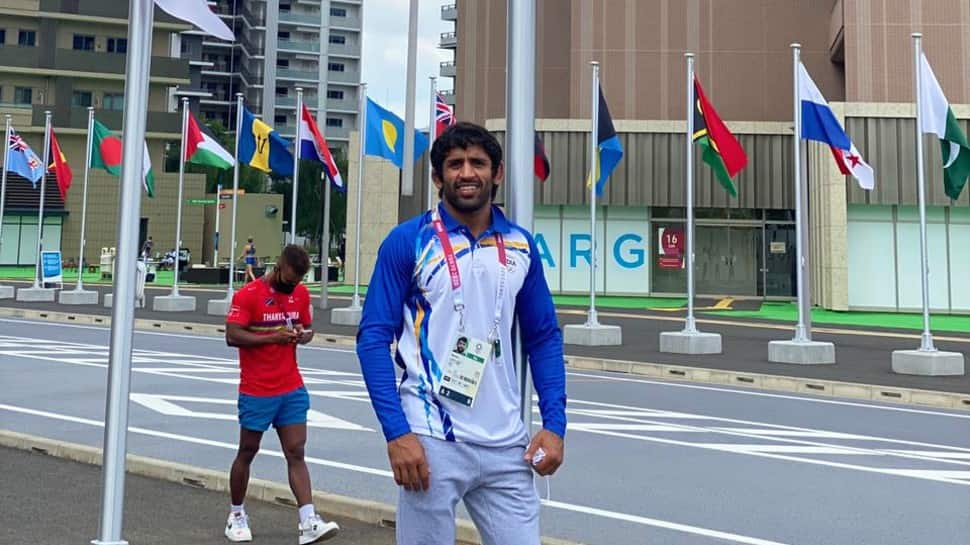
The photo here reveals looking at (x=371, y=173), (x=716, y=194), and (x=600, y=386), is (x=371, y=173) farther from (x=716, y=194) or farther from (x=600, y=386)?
(x=600, y=386)

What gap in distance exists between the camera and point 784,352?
19250 mm

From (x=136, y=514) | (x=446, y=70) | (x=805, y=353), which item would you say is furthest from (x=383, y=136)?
(x=446, y=70)

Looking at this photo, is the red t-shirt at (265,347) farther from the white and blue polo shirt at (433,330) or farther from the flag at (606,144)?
the flag at (606,144)

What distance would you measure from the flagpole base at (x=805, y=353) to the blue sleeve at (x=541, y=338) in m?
16.5

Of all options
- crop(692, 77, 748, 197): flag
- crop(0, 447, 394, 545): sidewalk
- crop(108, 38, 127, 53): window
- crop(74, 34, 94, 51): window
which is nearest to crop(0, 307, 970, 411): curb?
crop(692, 77, 748, 197): flag

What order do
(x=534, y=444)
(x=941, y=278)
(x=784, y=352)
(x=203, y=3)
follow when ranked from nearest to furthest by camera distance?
(x=534, y=444) → (x=203, y=3) → (x=784, y=352) → (x=941, y=278)

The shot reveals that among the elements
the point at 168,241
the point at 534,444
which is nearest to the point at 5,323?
the point at 534,444

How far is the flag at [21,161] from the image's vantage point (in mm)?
32688

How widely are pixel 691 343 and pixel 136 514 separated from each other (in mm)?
15340

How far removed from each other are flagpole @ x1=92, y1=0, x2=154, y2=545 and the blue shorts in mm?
1904

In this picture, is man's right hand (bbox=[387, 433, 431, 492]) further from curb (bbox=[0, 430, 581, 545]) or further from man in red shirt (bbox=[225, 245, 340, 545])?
man in red shirt (bbox=[225, 245, 340, 545])

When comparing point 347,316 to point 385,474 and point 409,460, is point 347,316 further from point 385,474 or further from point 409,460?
point 409,460

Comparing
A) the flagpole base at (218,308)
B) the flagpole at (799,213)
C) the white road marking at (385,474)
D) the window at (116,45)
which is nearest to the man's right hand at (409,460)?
the white road marking at (385,474)

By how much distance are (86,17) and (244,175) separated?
54.4 ft
